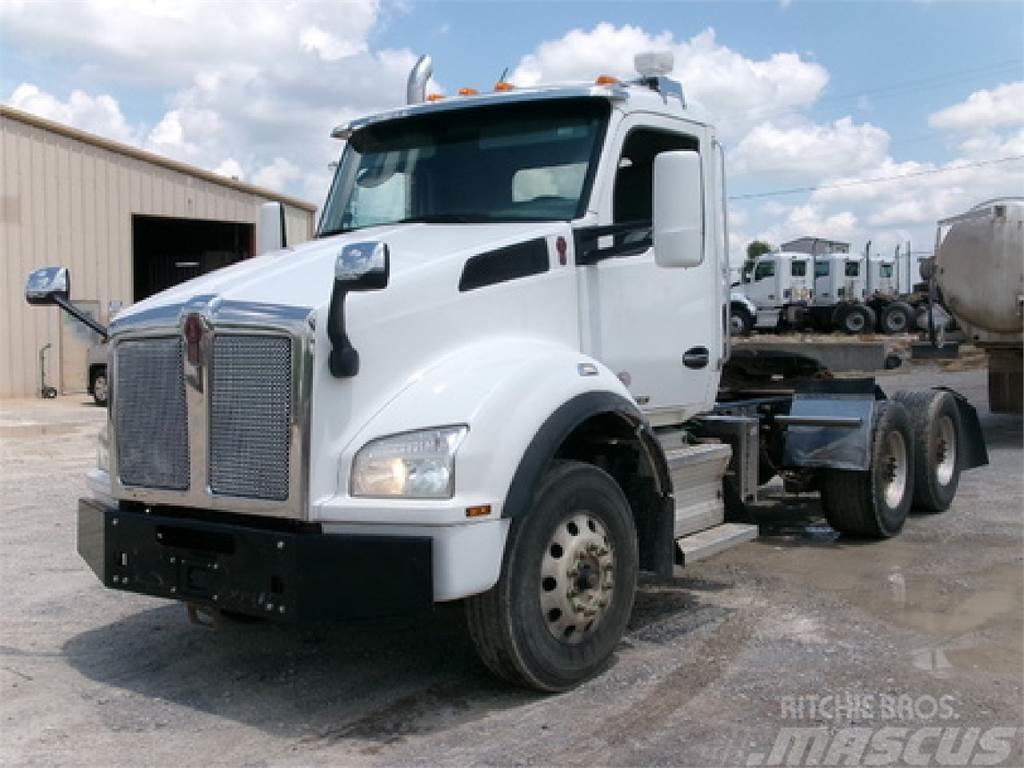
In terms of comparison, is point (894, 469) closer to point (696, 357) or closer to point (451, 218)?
point (696, 357)

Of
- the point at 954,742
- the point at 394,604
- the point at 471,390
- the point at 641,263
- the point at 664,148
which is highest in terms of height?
the point at 664,148

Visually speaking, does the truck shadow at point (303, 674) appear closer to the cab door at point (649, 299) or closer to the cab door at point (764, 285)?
the cab door at point (649, 299)

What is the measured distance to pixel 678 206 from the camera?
5141 millimetres

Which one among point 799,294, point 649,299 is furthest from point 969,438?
point 799,294

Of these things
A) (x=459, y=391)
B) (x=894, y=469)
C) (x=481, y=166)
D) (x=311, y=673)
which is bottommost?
(x=311, y=673)

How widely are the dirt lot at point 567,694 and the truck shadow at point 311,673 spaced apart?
1cm

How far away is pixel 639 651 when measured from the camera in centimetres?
533

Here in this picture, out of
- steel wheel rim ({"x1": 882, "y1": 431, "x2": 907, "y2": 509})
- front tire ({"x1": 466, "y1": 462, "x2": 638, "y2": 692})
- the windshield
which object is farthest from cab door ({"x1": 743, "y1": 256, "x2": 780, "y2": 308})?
front tire ({"x1": 466, "y1": 462, "x2": 638, "y2": 692})

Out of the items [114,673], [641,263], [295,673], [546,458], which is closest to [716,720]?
[546,458]

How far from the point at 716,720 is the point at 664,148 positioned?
3.16 m

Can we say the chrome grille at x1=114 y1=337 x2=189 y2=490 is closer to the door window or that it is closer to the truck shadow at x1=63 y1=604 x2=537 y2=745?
the truck shadow at x1=63 y1=604 x2=537 y2=745

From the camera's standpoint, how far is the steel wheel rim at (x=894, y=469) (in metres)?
8.14

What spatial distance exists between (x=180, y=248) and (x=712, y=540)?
27.8m

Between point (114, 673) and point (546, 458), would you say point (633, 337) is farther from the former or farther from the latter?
point (114, 673)
